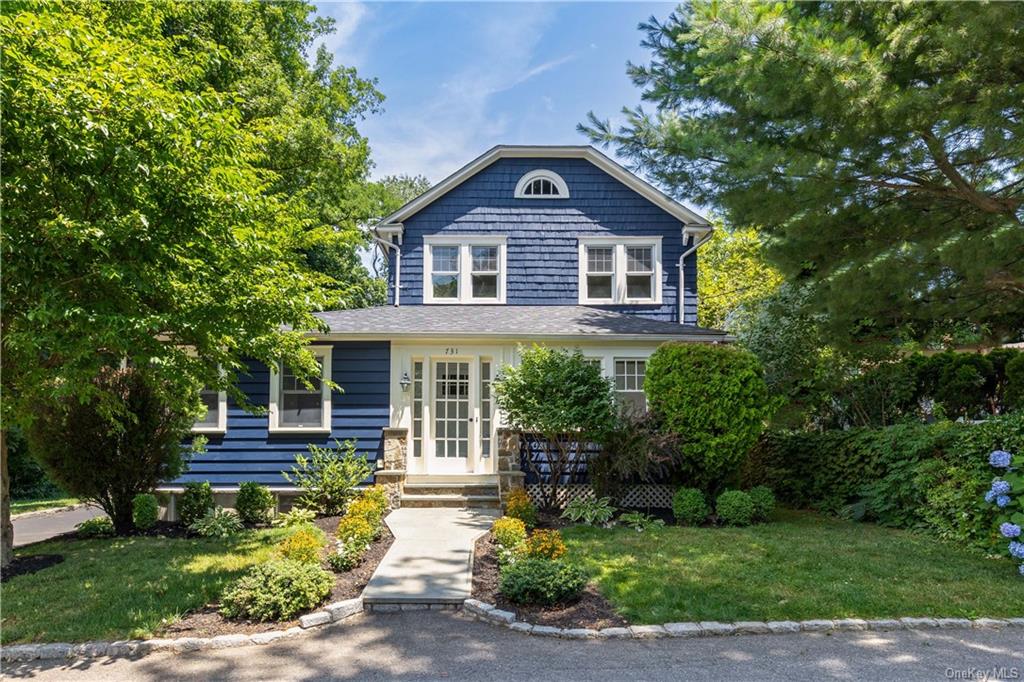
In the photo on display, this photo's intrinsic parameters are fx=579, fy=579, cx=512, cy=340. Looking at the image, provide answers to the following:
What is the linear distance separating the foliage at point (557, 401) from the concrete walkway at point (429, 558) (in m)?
1.49

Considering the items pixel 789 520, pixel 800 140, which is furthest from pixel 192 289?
pixel 789 520

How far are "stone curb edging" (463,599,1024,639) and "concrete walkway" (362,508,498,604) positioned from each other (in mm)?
1110

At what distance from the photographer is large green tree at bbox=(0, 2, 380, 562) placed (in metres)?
4.72

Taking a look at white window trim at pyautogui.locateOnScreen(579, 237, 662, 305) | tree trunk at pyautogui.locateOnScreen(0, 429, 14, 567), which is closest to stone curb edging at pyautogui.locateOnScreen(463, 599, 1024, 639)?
tree trunk at pyautogui.locateOnScreen(0, 429, 14, 567)

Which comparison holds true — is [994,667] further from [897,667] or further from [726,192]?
[726,192]

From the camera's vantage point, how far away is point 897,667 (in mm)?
4098

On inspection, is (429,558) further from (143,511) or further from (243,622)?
(143,511)

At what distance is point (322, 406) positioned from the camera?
10.7m

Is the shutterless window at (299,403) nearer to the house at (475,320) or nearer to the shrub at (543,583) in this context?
the house at (475,320)

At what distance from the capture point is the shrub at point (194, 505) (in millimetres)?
8898

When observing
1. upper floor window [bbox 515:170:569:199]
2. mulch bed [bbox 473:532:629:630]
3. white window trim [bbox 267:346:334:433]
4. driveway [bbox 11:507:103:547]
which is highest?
upper floor window [bbox 515:170:569:199]

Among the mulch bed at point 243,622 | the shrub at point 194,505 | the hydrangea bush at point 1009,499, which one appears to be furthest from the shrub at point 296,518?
the hydrangea bush at point 1009,499

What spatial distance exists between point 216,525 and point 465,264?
720cm

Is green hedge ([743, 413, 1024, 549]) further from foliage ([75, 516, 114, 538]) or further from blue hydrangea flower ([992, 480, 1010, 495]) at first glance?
foliage ([75, 516, 114, 538])
